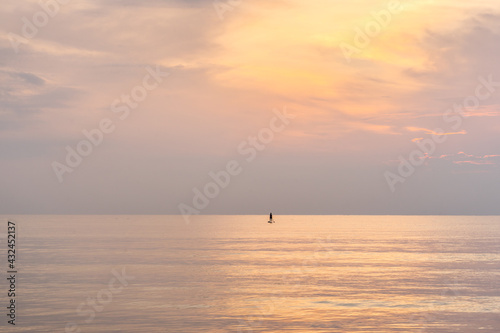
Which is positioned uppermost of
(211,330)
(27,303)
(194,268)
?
(194,268)

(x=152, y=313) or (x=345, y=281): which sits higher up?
(x=345, y=281)

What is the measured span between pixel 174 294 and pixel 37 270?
23536 mm

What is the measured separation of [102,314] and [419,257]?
196ft

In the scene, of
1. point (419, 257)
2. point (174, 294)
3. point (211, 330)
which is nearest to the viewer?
point (211, 330)

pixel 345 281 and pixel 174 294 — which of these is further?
pixel 345 281

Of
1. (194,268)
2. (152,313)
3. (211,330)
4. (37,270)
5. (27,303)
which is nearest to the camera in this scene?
(211,330)

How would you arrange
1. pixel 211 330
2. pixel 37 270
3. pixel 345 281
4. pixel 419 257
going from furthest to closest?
pixel 419 257
pixel 37 270
pixel 345 281
pixel 211 330

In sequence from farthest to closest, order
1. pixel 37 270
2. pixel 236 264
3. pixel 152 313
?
pixel 236 264
pixel 37 270
pixel 152 313

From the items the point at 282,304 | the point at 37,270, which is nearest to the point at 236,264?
the point at 37,270

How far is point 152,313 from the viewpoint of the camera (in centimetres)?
4019

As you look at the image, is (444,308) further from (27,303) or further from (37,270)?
(37,270)

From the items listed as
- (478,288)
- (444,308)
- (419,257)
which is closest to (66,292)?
(444,308)

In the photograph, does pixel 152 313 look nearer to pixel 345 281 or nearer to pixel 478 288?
pixel 345 281

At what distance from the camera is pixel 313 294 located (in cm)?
4912
